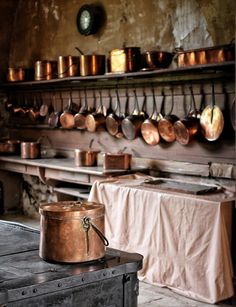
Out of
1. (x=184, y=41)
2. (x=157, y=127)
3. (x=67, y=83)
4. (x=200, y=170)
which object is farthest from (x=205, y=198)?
(x=67, y=83)

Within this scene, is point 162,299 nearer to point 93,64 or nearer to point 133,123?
point 133,123

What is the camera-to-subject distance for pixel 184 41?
5.17 metres

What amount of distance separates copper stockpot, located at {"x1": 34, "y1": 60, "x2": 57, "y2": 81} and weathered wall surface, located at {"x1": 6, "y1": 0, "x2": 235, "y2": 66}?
23 centimetres

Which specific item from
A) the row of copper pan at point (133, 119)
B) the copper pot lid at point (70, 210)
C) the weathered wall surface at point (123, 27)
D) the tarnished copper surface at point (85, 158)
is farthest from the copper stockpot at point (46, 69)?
the copper pot lid at point (70, 210)

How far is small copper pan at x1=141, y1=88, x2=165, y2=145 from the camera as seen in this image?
5.37 meters

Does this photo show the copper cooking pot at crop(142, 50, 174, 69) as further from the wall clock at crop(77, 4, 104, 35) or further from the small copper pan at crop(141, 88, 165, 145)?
the wall clock at crop(77, 4, 104, 35)

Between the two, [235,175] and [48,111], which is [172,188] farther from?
[48,111]

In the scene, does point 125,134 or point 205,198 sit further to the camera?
point 125,134

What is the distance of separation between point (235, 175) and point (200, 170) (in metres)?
0.43

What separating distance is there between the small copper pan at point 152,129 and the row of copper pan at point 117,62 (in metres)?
0.39

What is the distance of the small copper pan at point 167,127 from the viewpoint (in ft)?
17.0

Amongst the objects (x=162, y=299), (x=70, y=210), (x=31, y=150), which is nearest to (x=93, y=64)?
(x=31, y=150)

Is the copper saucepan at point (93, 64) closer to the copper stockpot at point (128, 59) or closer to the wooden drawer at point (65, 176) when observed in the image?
the copper stockpot at point (128, 59)

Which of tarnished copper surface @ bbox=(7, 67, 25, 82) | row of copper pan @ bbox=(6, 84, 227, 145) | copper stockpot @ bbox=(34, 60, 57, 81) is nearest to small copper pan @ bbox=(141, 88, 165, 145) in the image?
row of copper pan @ bbox=(6, 84, 227, 145)
